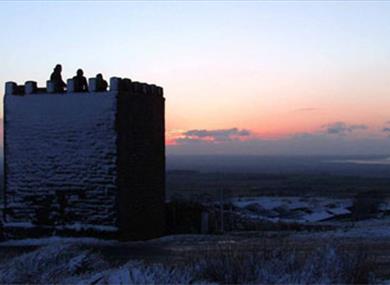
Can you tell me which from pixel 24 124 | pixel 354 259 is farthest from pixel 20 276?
pixel 24 124

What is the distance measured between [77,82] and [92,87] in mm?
571

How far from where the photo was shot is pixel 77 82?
21.2 m

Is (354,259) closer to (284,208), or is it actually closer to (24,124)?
(24,124)

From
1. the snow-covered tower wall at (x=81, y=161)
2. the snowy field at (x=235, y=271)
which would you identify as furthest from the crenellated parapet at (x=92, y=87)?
the snowy field at (x=235, y=271)

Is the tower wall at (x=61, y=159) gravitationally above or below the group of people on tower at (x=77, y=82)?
below

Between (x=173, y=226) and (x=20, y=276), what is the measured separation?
13.1 metres

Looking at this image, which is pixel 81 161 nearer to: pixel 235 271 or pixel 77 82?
pixel 77 82

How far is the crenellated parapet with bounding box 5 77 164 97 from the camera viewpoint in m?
20.6

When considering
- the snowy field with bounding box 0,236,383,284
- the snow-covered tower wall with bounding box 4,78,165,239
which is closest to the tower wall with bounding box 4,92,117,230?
the snow-covered tower wall with bounding box 4,78,165,239

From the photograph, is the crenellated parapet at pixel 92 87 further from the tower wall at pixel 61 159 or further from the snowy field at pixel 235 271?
the snowy field at pixel 235 271

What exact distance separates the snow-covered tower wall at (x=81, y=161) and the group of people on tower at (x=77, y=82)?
8.9 inches

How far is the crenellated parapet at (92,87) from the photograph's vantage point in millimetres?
20562

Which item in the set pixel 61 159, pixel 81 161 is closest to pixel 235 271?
pixel 81 161

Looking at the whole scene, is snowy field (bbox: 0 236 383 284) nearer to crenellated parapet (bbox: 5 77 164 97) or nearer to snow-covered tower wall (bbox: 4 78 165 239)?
snow-covered tower wall (bbox: 4 78 165 239)
